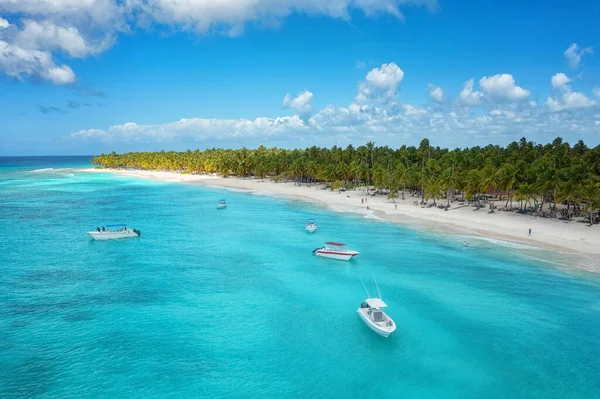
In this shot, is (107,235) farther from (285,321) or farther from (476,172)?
(476,172)

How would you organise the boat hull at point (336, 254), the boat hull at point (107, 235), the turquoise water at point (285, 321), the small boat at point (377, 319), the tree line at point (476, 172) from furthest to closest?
1. the tree line at point (476, 172)
2. the boat hull at point (107, 235)
3. the boat hull at point (336, 254)
4. the small boat at point (377, 319)
5. the turquoise water at point (285, 321)

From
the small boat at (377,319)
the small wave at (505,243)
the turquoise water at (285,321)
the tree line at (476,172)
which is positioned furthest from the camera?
the tree line at (476,172)

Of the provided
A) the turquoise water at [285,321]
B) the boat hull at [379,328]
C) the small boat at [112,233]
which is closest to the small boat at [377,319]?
the boat hull at [379,328]

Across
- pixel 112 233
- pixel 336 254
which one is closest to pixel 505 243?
pixel 336 254

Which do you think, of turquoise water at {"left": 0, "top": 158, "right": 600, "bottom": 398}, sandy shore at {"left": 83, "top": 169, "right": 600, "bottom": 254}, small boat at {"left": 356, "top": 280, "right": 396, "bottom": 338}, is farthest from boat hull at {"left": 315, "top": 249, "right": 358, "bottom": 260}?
sandy shore at {"left": 83, "top": 169, "right": 600, "bottom": 254}

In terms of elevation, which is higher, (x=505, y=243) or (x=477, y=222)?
(x=477, y=222)

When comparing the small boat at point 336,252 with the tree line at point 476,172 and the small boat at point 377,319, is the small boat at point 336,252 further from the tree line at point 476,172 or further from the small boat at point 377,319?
the tree line at point 476,172

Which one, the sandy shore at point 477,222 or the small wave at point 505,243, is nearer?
the small wave at point 505,243
